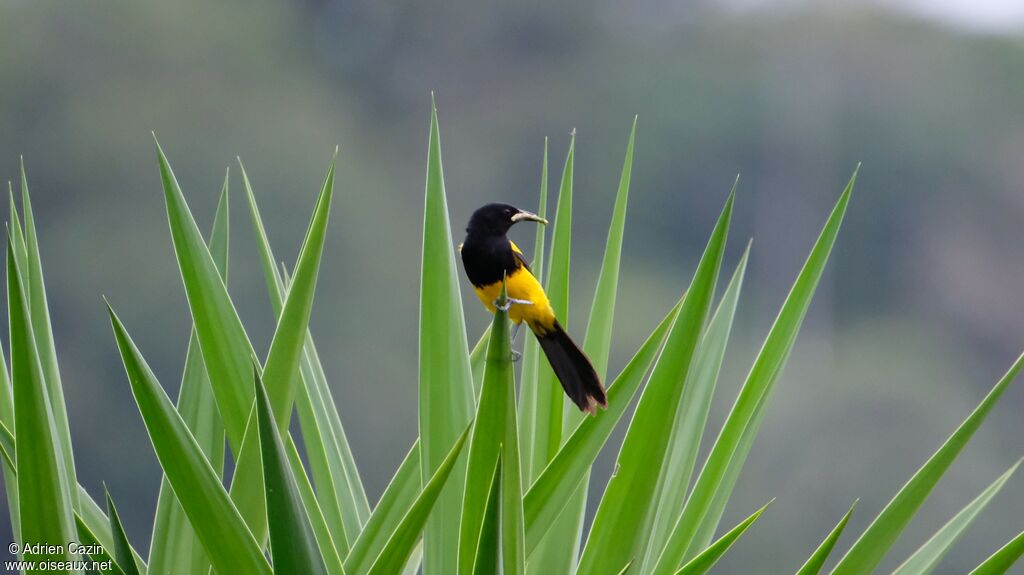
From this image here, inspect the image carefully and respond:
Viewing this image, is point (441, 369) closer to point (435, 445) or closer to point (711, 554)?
point (435, 445)

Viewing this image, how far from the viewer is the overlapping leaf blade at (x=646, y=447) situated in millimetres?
1214

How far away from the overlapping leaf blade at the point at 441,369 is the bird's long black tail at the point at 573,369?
20cm

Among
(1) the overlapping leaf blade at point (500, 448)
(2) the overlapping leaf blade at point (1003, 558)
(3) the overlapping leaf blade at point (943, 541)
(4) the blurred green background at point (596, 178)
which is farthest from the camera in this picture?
(4) the blurred green background at point (596, 178)

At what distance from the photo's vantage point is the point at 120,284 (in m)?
15.7

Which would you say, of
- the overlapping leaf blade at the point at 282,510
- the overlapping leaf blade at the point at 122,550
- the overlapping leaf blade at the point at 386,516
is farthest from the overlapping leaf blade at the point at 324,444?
the overlapping leaf blade at the point at 282,510

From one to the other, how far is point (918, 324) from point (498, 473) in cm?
1898

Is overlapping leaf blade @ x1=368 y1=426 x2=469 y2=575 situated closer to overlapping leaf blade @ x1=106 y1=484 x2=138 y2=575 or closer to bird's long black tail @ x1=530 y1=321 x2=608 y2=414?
overlapping leaf blade @ x1=106 y1=484 x2=138 y2=575

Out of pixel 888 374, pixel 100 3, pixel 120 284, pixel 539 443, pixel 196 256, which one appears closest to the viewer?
pixel 196 256

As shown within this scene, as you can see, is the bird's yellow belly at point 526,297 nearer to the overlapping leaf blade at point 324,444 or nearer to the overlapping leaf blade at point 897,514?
the overlapping leaf blade at point 324,444

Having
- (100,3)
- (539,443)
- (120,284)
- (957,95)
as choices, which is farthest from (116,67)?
(539,443)

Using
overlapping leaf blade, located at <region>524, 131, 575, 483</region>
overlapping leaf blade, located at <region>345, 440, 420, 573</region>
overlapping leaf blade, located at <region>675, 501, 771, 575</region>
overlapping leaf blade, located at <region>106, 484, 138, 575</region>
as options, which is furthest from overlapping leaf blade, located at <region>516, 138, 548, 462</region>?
overlapping leaf blade, located at <region>106, 484, 138, 575</region>

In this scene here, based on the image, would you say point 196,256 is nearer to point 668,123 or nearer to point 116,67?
point 116,67

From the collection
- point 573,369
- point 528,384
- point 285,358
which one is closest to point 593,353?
point 528,384

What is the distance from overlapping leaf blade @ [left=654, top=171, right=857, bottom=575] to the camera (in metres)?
1.52
